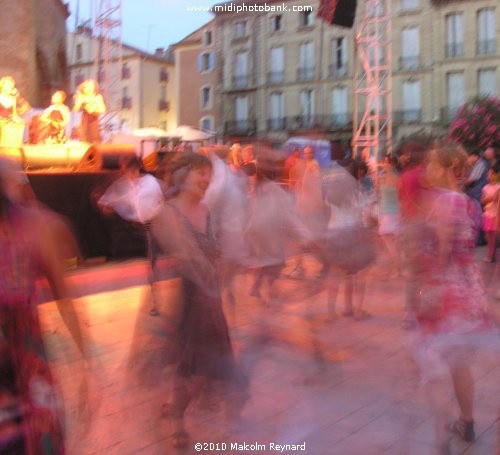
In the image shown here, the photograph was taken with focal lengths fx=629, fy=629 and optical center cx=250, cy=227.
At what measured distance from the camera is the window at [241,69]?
39.9 metres

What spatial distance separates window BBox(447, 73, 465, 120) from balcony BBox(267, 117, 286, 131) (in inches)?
395

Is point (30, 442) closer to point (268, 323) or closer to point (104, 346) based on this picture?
point (104, 346)

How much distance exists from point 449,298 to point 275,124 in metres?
36.8

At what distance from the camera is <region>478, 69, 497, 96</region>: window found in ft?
108

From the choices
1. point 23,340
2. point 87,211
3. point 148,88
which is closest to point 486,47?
point 148,88

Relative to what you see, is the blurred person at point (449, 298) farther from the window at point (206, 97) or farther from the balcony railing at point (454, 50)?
the window at point (206, 97)

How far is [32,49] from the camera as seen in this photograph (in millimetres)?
17438

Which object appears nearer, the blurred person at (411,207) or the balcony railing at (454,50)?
the blurred person at (411,207)

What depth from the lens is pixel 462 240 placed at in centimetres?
326

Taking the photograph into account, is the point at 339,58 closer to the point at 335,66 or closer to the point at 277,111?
the point at 335,66

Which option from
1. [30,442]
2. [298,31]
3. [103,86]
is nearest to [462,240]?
[30,442]

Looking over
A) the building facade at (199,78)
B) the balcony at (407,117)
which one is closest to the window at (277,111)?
the building facade at (199,78)

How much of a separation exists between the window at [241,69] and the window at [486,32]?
553 inches

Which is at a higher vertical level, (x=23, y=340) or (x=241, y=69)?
(x=241, y=69)
